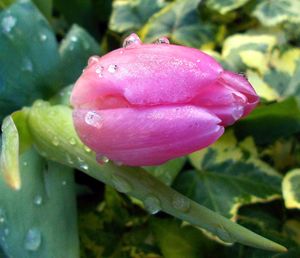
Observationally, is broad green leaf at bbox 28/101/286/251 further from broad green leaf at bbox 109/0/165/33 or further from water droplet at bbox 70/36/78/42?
broad green leaf at bbox 109/0/165/33

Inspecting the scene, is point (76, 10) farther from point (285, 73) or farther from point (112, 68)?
point (112, 68)

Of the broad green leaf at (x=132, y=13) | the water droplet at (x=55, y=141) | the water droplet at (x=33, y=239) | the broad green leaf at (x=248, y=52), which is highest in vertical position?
the water droplet at (x=55, y=141)

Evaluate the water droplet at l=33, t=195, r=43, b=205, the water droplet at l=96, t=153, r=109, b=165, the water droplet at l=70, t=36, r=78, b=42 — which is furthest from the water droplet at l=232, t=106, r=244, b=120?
the water droplet at l=70, t=36, r=78, b=42

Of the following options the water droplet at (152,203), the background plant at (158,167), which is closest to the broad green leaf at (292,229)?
the background plant at (158,167)

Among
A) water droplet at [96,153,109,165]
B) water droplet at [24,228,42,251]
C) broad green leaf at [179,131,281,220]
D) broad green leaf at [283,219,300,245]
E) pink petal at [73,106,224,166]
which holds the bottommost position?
broad green leaf at [283,219,300,245]

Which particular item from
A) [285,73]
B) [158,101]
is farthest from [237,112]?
[285,73]

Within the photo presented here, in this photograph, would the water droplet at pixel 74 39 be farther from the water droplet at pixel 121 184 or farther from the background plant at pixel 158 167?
the water droplet at pixel 121 184
